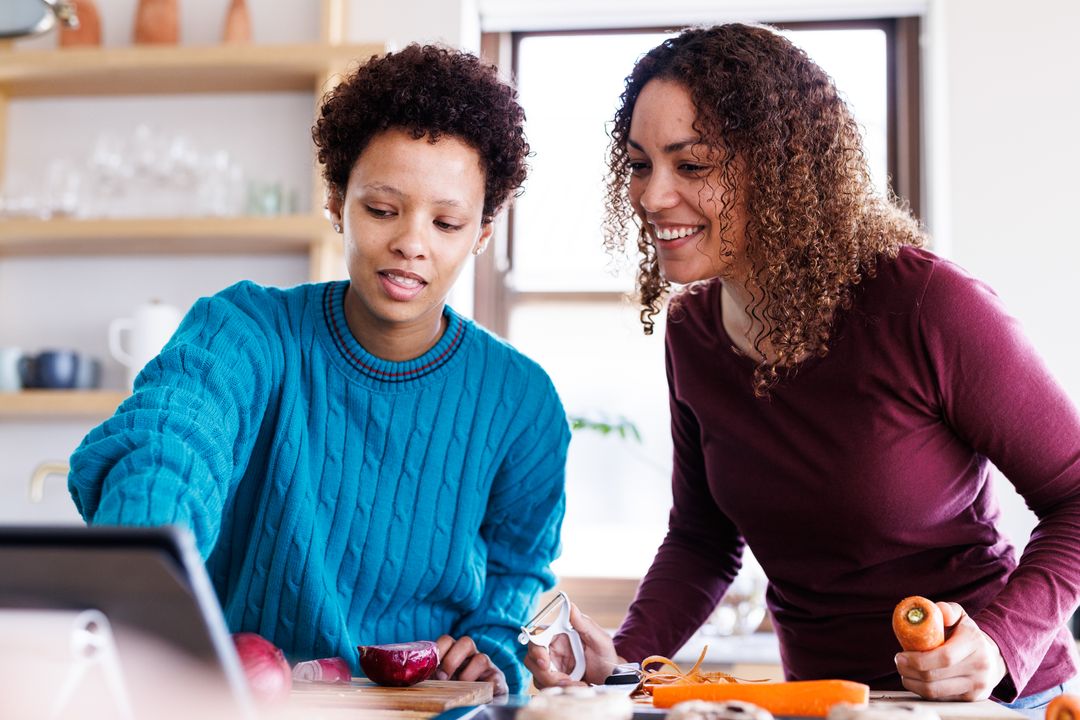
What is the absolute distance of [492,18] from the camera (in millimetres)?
3109

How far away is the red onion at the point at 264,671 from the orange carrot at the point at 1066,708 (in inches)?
23.8

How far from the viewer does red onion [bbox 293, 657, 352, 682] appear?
1057 millimetres

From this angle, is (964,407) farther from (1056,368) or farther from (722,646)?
(1056,368)

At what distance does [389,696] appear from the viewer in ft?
3.22

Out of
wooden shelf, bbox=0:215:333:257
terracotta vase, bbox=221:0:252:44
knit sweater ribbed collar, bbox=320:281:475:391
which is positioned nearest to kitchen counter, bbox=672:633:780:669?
knit sweater ribbed collar, bbox=320:281:475:391

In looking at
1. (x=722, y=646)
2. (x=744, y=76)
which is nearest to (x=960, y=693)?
→ (x=744, y=76)

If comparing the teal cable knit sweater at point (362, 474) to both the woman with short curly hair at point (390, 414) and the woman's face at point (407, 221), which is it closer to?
the woman with short curly hair at point (390, 414)

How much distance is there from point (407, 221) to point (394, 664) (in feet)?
1.72

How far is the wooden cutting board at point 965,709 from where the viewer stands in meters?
0.86

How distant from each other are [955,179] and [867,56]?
54cm

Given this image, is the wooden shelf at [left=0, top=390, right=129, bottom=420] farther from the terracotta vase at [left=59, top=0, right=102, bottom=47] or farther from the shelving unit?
the terracotta vase at [left=59, top=0, right=102, bottom=47]

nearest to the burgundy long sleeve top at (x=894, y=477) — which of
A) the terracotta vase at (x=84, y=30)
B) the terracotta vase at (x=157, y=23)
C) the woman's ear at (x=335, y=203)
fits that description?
the woman's ear at (x=335, y=203)

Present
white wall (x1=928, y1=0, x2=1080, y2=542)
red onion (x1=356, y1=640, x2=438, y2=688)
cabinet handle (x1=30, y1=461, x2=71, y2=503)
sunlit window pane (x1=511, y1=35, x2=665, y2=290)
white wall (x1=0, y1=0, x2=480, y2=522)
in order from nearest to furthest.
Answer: red onion (x1=356, y1=640, x2=438, y2=688) < white wall (x1=928, y1=0, x2=1080, y2=542) < cabinet handle (x1=30, y1=461, x2=71, y2=503) < white wall (x1=0, y1=0, x2=480, y2=522) < sunlit window pane (x1=511, y1=35, x2=665, y2=290)

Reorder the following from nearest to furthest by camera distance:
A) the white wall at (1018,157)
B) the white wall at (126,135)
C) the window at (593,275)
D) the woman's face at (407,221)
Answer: the woman's face at (407,221), the white wall at (1018,157), the white wall at (126,135), the window at (593,275)
